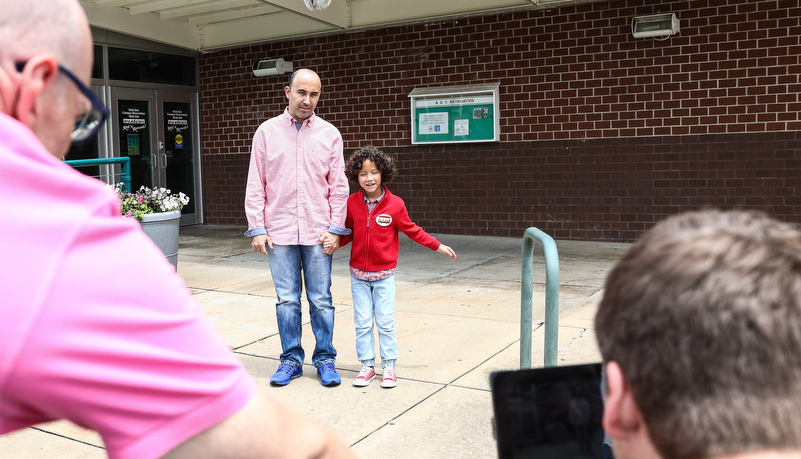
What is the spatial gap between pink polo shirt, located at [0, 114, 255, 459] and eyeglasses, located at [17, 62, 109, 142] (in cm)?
12

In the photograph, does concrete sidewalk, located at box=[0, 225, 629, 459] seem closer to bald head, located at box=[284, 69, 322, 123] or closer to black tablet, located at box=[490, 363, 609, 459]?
bald head, located at box=[284, 69, 322, 123]

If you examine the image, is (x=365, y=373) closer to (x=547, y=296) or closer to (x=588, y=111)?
(x=547, y=296)

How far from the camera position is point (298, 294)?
14.8 feet

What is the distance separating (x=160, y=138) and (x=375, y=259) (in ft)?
30.9

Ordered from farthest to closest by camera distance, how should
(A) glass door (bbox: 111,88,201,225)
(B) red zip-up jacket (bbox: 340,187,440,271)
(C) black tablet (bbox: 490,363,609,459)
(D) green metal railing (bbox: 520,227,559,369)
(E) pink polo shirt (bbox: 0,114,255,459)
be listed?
1. (A) glass door (bbox: 111,88,201,225)
2. (B) red zip-up jacket (bbox: 340,187,440,271)
3. (D) green metal railing (bbox: 520,227,559,369)
4. (C) black tablet (bbox: 490,363,609,459)
5. (E) pink polo shirt (bbox: 0,114,255,459)

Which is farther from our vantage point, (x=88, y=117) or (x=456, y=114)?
(x=456, y=114)

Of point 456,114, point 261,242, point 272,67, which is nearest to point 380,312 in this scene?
point 261,242

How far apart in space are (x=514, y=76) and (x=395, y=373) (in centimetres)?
688

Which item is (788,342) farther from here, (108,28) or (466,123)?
(108,28)

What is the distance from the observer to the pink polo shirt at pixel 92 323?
73 centimetres

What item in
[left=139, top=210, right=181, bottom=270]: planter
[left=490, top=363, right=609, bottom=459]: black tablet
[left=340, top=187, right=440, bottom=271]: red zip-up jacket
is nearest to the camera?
[left=490, top=363, right=609, bottom=459]: black tablet

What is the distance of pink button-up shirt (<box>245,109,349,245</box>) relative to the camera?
437 cm

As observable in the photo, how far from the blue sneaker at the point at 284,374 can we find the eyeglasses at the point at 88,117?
3504 millimetres

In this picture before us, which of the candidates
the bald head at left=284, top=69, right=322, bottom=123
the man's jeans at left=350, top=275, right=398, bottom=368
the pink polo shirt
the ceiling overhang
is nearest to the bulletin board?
the ceiling overhang
